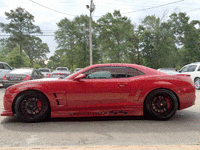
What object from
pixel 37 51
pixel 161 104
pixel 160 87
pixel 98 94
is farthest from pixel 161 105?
pixel 37 51

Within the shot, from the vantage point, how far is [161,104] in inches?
192

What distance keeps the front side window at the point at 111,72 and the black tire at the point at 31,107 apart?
1.18 metres

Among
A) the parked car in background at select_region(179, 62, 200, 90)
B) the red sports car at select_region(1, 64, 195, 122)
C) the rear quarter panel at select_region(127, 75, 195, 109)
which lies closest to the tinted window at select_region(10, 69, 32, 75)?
the red sports car at select_region(1, 64, 195, 122)

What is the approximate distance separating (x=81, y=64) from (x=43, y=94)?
50.2 meters

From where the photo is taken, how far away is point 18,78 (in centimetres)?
1174

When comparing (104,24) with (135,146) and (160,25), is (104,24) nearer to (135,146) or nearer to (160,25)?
(160,25)

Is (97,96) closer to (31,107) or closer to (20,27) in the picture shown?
(31,107)

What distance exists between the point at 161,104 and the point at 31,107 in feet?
9.76

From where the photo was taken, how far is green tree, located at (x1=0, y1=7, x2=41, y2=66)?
4962cm

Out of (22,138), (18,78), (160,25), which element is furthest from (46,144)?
(160,25)

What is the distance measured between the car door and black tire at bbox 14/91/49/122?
569 mm

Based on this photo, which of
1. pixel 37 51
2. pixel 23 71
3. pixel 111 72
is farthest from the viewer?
pixel 37 51

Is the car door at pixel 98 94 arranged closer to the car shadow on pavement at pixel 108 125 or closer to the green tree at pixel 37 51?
the car shadow on pavement at pixel 108 125

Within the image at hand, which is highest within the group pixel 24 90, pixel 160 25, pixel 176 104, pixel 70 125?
pixel 160 25
